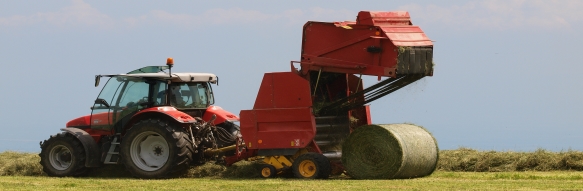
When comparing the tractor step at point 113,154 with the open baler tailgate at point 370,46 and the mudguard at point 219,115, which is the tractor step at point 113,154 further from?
the open baler tailgate at point 370,46

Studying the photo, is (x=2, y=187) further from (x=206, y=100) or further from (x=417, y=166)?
(x=417, y=166)

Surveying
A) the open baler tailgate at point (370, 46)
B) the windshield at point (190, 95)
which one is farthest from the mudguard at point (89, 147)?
the open baler tailgate at point (370, 46)

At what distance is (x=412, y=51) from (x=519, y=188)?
113 inches

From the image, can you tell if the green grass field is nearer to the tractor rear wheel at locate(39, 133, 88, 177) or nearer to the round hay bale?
the round hay bale

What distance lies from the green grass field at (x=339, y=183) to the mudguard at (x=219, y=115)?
155 cm

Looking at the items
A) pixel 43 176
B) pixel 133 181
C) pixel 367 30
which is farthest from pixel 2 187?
pixel 367 30

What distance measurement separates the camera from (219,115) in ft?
60.1

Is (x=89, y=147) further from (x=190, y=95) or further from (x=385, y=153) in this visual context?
(x=385, y=153)

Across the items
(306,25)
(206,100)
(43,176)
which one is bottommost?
(43,176)

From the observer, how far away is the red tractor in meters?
17.4

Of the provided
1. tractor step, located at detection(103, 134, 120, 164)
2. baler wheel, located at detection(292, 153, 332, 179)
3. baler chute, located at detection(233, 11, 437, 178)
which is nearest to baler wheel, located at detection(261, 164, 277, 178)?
baler chute, located at detection(233, 11, 437, 178)

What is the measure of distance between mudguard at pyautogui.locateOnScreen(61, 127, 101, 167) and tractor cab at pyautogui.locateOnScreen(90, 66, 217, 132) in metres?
0.36

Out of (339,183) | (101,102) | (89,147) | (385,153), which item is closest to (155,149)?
(89,147)

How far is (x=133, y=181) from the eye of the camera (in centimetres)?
1658
